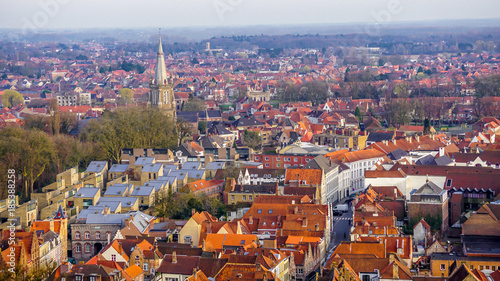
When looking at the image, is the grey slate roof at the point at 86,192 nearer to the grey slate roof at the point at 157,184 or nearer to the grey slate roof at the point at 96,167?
the grey slate roof at the point at 157,184

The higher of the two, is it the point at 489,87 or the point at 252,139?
the point at 489,87

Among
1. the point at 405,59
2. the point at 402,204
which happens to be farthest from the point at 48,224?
the point at 405,59

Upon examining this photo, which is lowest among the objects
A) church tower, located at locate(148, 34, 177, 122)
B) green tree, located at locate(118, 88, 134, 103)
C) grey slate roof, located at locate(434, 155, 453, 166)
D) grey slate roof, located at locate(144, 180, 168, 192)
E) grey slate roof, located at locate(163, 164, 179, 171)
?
green tree, located at locate(118, 88, 134, 103)

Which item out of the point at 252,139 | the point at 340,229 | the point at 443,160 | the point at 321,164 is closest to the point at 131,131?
the point at 252,139

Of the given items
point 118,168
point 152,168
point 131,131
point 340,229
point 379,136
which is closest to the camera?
point 340,229

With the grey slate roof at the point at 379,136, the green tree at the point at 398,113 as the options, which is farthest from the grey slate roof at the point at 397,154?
the green tree at the point at 398,113

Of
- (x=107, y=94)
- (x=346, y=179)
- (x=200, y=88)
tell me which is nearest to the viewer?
(x=346, y=179)

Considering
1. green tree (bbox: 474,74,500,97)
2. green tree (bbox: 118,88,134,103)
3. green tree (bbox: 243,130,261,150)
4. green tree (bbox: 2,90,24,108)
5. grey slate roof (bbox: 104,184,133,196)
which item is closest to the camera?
grey slate roof (bbox: 104,184,133,196)

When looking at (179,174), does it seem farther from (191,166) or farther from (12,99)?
(12,99)

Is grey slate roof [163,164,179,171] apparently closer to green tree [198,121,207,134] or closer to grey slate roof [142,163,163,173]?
grey slate roof [142,163,163,173]

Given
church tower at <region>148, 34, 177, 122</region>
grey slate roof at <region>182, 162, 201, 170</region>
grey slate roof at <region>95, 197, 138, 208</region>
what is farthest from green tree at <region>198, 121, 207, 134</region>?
grey slate roof at <region>95, 197, 138, 208</region>

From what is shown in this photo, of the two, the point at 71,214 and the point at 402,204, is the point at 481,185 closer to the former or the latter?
the point at 402,204
